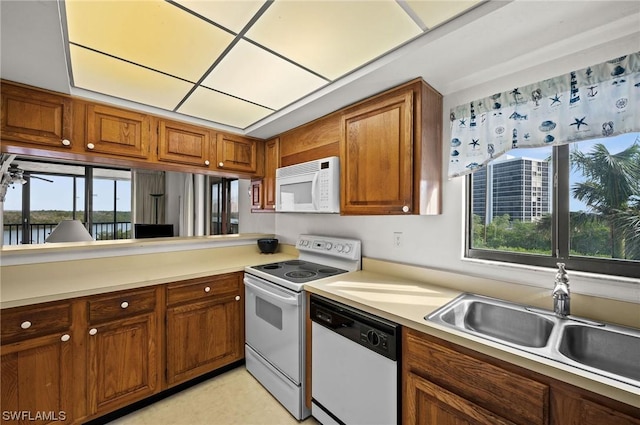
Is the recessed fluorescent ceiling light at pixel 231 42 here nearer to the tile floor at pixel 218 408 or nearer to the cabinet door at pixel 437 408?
the cabinet door at pixel 437 408

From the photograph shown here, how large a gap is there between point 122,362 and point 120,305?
0.38 m

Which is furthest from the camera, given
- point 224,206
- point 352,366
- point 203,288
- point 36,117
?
point 224,206

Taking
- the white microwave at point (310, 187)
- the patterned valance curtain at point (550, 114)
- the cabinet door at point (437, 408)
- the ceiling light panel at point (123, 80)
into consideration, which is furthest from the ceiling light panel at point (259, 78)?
the cabinet door at point (437, 408)

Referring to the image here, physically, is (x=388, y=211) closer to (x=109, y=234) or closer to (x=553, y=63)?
(x=553, y=63)

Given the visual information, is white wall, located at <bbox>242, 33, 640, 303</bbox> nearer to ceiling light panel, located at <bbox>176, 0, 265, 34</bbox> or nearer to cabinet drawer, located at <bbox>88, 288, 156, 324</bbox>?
ceiling light panel, located at <bbox>176, 0, 265, 34</bbox>

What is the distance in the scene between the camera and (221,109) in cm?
222

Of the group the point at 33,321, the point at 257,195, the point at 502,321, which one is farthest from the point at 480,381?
the point at 257,195

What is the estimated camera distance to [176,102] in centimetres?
208

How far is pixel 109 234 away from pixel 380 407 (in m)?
6.47

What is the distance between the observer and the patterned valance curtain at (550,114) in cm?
114

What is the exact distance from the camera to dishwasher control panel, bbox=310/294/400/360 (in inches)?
49.9

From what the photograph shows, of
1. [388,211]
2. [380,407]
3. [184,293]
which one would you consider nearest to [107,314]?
A: [184,293]

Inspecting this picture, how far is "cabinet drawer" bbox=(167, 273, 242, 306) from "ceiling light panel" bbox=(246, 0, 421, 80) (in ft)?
Answer: 5.55

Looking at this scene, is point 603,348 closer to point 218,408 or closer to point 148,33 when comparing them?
point 218,408
